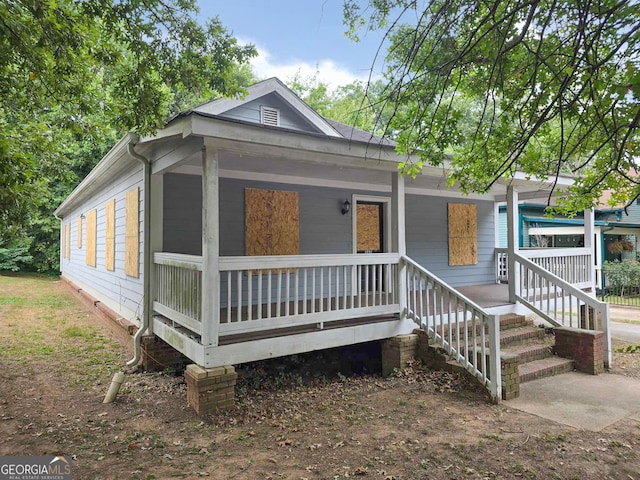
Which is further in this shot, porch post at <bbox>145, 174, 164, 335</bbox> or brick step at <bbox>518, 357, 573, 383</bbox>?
porch post at <bbox>145, 174, 164, 335</bbox>

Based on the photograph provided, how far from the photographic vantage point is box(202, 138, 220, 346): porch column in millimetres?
4492

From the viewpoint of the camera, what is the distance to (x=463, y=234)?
10.0m

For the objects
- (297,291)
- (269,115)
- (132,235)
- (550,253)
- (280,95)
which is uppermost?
(280,95)

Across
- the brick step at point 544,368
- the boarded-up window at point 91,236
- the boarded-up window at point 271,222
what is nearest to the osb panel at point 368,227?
the boarded-up window at point 271,222

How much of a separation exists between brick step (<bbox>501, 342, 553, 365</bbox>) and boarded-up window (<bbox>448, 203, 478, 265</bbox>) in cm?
361

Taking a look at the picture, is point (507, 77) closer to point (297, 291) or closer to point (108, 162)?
point (297, 291)

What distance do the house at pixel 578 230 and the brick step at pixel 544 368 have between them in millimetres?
8069

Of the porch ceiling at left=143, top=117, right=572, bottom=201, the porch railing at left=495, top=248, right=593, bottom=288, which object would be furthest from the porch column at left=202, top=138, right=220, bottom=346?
the porch railing at left=495, top=248, right=593, bottom=288

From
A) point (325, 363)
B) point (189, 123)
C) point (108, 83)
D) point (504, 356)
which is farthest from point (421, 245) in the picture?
point (108, 83)

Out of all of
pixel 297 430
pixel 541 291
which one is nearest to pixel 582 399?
pixel 541 291

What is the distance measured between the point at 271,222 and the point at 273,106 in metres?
3.39

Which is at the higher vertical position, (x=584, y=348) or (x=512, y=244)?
(x=512, y=244)

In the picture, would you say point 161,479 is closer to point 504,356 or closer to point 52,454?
point 52,454

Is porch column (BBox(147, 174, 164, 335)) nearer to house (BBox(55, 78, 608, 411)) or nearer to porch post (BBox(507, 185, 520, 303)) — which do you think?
house (BBox(55, 78, 608, 411))
